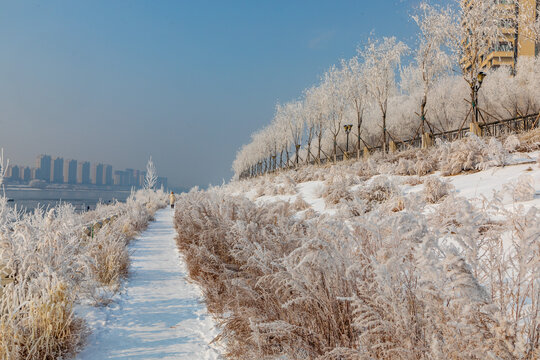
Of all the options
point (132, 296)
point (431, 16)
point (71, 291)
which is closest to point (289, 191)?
point (132, 296)

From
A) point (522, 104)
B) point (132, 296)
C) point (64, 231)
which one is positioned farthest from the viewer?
point (522, 104)

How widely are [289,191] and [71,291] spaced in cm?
1212

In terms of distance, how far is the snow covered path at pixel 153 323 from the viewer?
120 inches

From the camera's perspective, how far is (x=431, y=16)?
20.5m

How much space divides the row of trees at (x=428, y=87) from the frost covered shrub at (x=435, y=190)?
10546 millimetres

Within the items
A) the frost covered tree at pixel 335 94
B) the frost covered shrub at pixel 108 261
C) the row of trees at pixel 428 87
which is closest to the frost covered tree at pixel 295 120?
the row of trees at pixel 428 87

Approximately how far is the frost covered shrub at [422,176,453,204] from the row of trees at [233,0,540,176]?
10546 millimetres

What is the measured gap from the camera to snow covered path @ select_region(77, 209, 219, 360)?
305 cm

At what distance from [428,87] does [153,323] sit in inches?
985

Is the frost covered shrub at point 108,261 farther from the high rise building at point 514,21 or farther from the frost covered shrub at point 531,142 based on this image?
the high rise building at point 514,21

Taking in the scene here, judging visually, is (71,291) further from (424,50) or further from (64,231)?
(424,50)

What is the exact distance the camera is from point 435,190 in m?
7.07

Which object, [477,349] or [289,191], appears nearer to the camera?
[477,349]

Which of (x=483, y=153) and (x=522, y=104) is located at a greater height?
(x=522, y=104)
